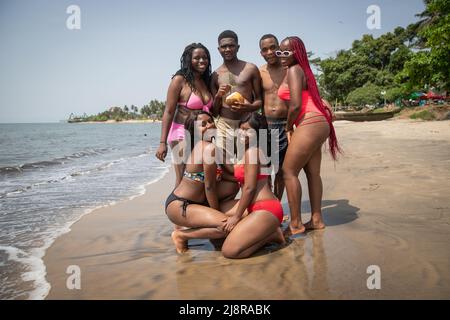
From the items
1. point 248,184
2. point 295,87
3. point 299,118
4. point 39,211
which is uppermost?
point 295,87

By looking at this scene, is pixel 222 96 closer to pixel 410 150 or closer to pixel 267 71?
pixel 267 71

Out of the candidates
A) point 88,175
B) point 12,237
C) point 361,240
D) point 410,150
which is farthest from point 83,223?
point 410,150

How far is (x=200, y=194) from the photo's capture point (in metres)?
3.65

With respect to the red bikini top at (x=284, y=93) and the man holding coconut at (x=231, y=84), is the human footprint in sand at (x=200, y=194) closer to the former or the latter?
the man holding coconut at (x=231, y=84)

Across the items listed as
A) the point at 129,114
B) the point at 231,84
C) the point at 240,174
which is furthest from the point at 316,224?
the point at 129,114

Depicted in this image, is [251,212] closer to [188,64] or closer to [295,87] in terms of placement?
[295,87]

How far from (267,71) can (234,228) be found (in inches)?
79.3

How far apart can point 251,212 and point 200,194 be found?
59 cm

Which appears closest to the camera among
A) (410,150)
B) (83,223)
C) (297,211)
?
(297,211)

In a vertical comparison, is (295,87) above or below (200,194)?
above

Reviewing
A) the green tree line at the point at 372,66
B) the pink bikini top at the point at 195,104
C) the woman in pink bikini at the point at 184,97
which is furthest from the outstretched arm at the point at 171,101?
the green tree line at the point at 372,66

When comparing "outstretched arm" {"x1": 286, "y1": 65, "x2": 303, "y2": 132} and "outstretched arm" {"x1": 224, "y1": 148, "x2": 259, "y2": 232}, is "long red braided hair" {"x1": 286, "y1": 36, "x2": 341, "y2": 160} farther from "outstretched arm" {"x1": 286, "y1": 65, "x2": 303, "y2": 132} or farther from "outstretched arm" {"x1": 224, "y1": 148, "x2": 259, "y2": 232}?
"outstretched arm" {"x1": 224, "y1": 148, "x2": 259, "y2": 232}

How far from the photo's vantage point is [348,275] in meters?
2.74

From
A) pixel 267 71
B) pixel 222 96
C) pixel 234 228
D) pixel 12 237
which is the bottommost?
pixel 12 237
